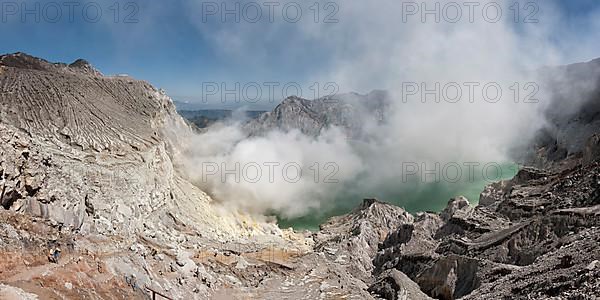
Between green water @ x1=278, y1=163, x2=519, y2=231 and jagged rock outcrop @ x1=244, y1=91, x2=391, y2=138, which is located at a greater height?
jagged rock outcrop @ x1=244, y1=91, x2=391, y2=138

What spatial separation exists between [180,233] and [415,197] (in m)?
65.1

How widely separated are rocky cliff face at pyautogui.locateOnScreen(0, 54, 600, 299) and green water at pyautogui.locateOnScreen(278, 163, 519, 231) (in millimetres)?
18124

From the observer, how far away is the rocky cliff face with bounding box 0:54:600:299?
21.5 metres

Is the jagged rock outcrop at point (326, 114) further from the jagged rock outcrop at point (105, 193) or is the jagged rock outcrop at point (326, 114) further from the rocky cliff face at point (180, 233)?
the rocky cliff face at point (180, 233)

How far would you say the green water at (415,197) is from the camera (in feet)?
273

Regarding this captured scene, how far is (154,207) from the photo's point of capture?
44188mm

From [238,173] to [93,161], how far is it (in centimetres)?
3997

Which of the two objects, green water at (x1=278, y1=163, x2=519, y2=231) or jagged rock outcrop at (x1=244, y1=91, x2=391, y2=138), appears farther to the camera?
jagged rock outcrop at (x1=244, y1=91, x2=391, y2=138)

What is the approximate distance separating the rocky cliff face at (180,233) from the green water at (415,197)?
18124 mm

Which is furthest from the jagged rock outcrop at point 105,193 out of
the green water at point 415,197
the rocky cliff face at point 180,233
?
the green water at point 415,197

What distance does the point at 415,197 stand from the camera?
321ft

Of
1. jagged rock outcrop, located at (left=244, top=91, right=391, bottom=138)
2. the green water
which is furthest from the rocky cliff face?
jagged rock outcrop, located at (left=244, top=91, right=391, bottom=138)

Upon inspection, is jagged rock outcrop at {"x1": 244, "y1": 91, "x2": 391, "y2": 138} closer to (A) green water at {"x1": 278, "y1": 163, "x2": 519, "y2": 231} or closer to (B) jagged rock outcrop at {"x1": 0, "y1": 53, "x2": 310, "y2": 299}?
(A) green water at {"x1": 278, "y1": 163, "x2": 519, "y2": 231}

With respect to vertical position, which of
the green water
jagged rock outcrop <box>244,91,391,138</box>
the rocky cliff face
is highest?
jagged rock outcrop <box>244,91,391,138</box>
